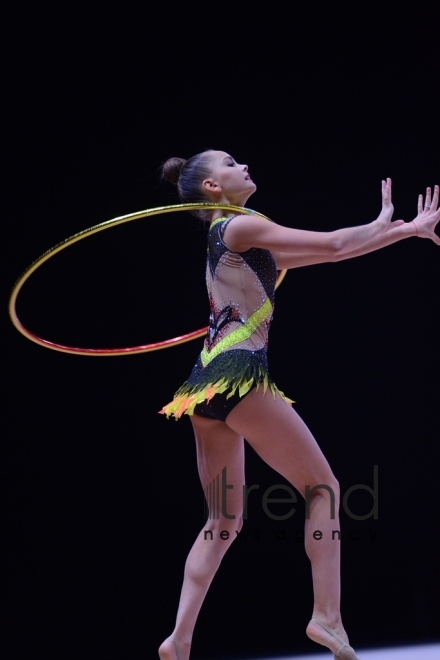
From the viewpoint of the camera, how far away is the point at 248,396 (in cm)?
219

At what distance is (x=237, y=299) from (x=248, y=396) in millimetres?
255

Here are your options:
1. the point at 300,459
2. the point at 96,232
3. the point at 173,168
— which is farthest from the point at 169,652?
the point at 173,168

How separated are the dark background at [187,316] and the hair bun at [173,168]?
2.07 ft

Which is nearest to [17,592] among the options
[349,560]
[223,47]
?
[349,560]

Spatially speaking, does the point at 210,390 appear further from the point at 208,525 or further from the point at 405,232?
the point at 405,232

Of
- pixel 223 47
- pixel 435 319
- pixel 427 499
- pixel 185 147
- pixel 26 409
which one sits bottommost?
pixel 427 499

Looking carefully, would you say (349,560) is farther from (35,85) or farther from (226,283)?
(35,85)

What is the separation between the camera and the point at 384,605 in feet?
11.1

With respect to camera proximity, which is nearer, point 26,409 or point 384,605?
point 26,409

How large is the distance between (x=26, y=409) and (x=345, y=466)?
120cm

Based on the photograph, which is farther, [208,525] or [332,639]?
[208,525]

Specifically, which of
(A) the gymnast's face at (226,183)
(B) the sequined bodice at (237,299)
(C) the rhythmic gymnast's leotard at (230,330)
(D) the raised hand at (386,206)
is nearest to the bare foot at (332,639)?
(C) the rhythmic gymnast's leotard at (230,330)

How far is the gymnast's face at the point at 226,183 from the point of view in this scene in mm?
2430

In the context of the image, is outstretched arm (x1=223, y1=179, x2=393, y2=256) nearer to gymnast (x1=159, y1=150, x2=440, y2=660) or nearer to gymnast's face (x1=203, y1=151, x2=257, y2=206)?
gymnast (x1=159, y1=150, x2=440, y2=660)
